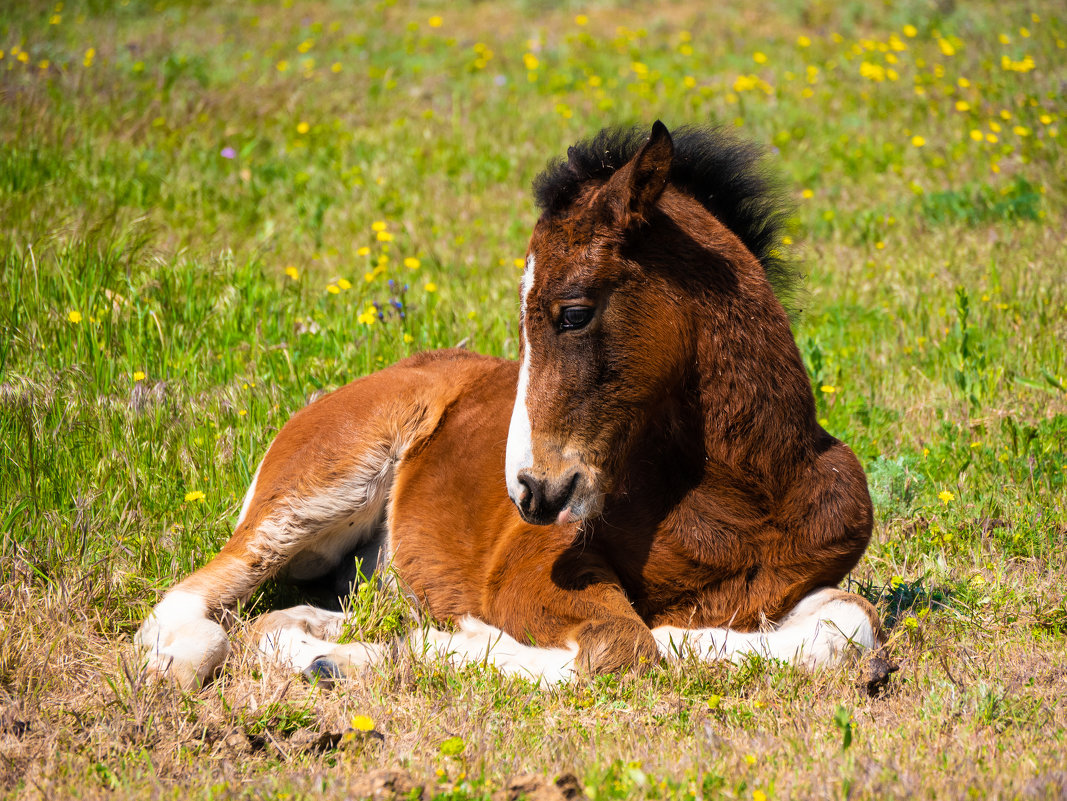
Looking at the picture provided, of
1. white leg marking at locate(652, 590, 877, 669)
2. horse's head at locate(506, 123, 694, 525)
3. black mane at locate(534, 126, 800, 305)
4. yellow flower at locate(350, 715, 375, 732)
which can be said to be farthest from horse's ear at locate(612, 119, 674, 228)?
yellow flower at locate(350, 715, 375, 732)

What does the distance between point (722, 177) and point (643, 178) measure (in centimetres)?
56

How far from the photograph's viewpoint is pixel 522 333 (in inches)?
126

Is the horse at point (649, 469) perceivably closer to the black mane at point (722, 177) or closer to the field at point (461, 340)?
the black mane at point (722, 177)

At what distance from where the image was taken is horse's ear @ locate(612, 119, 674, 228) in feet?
9.89

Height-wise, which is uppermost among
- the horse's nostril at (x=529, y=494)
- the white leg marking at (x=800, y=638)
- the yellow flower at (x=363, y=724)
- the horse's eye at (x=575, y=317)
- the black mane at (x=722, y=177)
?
the black mane at (x=722, y=177)

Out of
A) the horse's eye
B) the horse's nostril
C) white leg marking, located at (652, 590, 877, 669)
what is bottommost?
white leg marking, located at (652, 590, 877, 669)

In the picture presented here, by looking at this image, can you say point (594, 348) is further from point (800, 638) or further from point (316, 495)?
point (316, 495)

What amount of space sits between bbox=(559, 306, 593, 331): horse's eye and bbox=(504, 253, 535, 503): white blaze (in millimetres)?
145

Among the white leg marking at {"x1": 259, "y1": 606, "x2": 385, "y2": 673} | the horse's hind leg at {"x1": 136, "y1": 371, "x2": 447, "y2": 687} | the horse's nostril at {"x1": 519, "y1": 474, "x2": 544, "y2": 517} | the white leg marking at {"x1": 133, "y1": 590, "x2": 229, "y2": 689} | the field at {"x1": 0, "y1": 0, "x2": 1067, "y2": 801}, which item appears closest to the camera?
the field at {"x1": 0, "y1": 0, "x2": 1067, "y2": 801}

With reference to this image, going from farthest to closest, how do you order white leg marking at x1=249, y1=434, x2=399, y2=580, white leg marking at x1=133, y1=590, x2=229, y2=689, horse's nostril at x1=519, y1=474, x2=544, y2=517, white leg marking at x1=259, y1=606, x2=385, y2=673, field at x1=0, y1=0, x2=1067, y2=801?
white leg marking at x1=249, y1=434, x2=399, y2=580 < white leg marking at x1=259, y1=606, x2=385, y2=673 < white leg marking at x1=133, y1=590, x2=229, y2=689 < horse's nostril at x1=519, y1=474, x2=544, y2=517 < field at x1=0, y1=0, x2=1067, y2=801

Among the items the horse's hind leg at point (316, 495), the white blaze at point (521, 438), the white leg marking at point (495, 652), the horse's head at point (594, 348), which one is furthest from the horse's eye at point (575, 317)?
the horse's hind leg at point (316, 495)

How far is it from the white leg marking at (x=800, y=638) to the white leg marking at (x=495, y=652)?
343 millimetres

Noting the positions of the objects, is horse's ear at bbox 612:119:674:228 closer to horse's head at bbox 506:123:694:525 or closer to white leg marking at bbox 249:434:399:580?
horse's head at bbox 506:123:694:525

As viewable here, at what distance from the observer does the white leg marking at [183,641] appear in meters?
3.10
